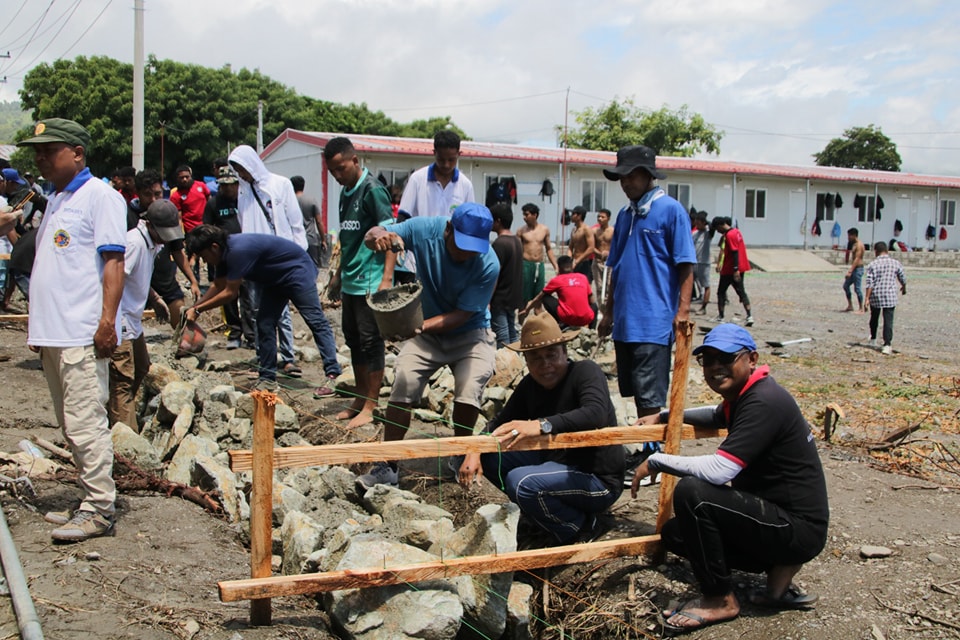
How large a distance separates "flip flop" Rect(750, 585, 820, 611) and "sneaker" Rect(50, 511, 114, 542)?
2.99 meters

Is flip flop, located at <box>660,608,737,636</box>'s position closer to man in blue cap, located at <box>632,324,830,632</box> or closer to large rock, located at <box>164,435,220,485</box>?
man in blue cap, located at <box>632,324,830,632</box>

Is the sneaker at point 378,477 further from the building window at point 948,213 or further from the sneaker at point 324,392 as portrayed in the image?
the building window at point 948,213

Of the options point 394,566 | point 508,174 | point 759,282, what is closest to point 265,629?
point 394,566

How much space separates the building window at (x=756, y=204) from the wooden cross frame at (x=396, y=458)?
27370 mm

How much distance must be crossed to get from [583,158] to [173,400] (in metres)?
21.9

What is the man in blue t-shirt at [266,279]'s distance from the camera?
6.15m

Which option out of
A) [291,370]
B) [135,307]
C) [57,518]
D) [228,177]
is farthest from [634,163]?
[228,177]

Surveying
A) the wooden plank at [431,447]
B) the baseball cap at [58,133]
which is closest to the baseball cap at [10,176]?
the baseball cap at [58,133]

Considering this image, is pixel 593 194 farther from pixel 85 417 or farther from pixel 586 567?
pixel 85 417

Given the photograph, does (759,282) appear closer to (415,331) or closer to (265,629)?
(415,331)

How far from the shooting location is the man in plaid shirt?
1083 cm

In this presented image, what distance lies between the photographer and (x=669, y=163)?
28.0 metres

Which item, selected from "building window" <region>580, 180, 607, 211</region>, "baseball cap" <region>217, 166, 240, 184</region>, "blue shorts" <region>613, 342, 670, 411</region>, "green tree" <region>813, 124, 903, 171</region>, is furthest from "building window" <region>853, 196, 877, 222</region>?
"blue shorts" <region>613, 342, 670, 411</region>

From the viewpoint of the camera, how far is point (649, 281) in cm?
468
